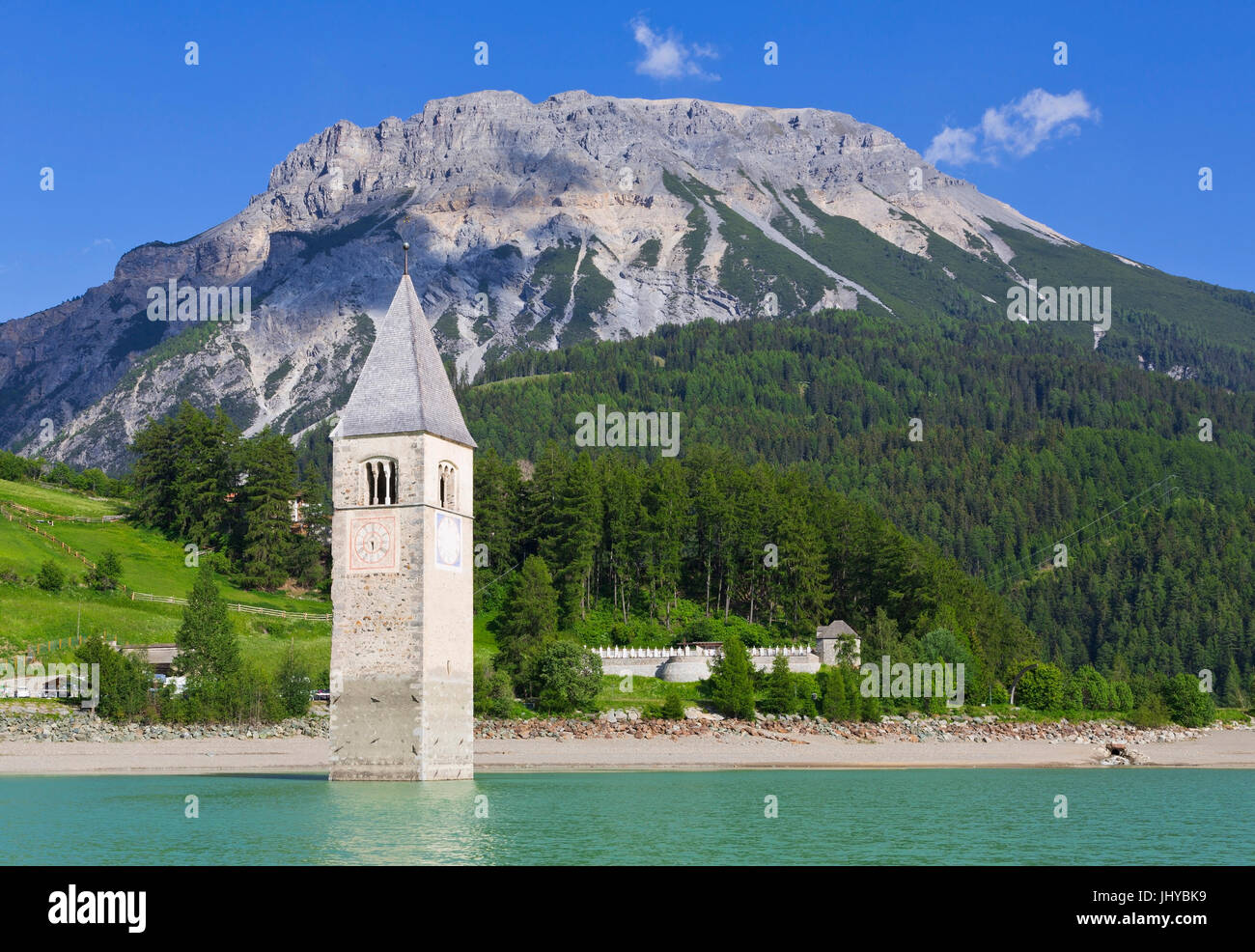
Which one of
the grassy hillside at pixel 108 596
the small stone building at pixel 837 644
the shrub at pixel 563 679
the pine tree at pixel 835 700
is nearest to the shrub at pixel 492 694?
the shrub at pixel 563 679

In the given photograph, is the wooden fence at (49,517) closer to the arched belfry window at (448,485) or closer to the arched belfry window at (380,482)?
the arched belfry window at (380,482)

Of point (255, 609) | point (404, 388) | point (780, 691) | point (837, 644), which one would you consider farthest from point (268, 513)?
point (404, 388)

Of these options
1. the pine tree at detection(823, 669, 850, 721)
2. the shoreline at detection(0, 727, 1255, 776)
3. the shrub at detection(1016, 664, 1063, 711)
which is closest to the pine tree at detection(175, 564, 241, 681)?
the shoreline at detection(0, 727, 1255, 776)

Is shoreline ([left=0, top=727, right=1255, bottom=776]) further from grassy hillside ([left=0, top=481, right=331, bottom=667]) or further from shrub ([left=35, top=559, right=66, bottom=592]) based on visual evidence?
shrub ([left=35, top=559, right=66, bottom=592])

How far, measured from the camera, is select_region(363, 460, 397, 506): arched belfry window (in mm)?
47719

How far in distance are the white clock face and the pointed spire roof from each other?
361cm

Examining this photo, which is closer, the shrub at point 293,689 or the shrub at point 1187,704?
the shrub at point 293,689

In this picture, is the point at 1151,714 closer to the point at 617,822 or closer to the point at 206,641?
the point at 206,641

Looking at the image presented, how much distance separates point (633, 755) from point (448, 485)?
75.0 feet

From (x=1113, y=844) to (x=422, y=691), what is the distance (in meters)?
23.5

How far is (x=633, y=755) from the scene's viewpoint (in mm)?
65750

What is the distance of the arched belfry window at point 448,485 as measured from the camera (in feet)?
160

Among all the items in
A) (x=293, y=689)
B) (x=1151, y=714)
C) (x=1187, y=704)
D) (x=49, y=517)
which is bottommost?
(x=1151, y=714)

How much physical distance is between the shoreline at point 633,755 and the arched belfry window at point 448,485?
13.0m
